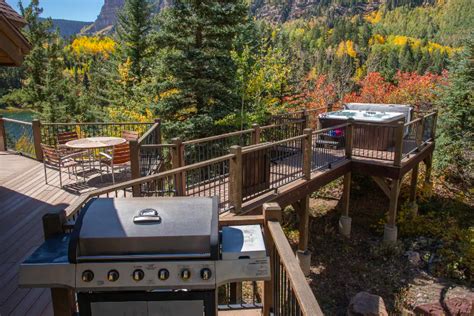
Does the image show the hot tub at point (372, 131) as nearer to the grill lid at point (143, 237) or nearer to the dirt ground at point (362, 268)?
the dirt ground at point (362, 268)

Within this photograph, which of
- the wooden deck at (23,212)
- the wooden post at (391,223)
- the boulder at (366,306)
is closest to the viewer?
the wooden deck at (23,212)

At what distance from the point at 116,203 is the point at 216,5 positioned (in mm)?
11204

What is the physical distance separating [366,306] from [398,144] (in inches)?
159

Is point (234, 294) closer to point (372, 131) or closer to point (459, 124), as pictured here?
point (372, 131)

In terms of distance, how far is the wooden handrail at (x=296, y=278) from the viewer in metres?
1.69

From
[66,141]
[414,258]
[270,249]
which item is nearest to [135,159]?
[270,249]

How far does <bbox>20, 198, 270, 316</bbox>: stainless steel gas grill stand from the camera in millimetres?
2123

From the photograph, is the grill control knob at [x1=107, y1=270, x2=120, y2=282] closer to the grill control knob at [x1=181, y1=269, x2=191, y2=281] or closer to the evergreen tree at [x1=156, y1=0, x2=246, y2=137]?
the grill control knob at [x1=181, y1=269, x2=191, y2=281]

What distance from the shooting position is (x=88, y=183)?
781cm

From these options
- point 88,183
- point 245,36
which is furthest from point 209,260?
point 245,36

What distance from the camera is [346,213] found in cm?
1036

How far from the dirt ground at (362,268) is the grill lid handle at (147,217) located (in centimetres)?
672

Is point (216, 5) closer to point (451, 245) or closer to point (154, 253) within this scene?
point (451, 245)

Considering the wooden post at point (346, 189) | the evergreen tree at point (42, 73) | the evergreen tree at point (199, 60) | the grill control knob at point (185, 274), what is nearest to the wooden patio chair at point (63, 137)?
the evergreen tree at point (199, 60)
